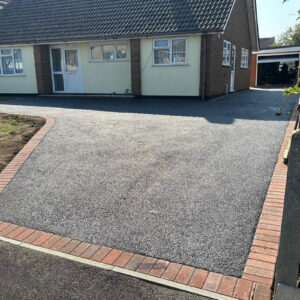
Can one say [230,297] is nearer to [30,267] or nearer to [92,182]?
[30,267]

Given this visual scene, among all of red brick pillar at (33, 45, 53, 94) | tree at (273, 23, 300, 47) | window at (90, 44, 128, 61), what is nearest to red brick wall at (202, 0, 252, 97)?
window at (90, 44, 128, 61)

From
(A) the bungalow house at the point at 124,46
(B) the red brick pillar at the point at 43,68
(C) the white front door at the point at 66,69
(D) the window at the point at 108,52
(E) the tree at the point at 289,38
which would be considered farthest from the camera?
(E) the tree at the point at 289,38

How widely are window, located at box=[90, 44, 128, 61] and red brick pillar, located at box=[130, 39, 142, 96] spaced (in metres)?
1.07

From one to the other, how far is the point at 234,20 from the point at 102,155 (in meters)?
14.8

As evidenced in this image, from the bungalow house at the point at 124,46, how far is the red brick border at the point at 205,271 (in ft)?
39.4

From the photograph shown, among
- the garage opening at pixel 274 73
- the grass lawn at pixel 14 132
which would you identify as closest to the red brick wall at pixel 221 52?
the garage opening at pixel 274 73

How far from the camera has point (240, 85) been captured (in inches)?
854

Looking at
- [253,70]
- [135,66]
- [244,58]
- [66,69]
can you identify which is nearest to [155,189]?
[135,66]

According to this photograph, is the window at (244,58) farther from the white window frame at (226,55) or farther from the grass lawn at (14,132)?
the grass lawn at (14,132)

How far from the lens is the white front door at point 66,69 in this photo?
18.1m

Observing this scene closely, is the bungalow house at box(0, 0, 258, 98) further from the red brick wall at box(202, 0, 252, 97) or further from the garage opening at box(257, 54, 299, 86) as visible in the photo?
the garage opening at box(257, 54, 299, 86)

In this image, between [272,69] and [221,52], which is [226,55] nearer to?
[221,52]

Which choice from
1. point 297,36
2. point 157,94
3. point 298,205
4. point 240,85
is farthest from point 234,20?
point 297,36

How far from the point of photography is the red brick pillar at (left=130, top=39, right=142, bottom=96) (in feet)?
52.2
